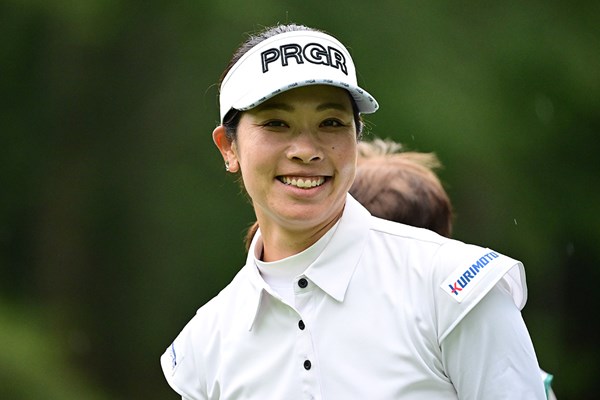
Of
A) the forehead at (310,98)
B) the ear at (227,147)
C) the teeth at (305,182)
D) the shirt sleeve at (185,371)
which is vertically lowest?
the shirt sleeve at (185,371)

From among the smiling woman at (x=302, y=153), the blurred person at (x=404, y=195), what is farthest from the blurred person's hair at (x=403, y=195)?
the smiling woman at (x=302, y=153)

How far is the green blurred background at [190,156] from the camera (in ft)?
22.0

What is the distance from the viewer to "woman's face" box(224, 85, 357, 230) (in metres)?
2.45

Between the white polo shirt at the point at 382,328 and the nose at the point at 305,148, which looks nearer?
the white polo shirt at the point at 382,328

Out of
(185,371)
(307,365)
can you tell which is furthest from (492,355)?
(185,371)

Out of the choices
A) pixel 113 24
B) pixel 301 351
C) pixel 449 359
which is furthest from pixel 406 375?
pixel 113 24

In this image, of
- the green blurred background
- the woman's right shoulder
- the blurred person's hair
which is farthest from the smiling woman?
the green blurred background

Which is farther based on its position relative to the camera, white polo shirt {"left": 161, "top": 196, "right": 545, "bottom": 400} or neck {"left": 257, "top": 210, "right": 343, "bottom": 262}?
neck {"left": 257, "top": 210, "right": 343, "bottom": 262}

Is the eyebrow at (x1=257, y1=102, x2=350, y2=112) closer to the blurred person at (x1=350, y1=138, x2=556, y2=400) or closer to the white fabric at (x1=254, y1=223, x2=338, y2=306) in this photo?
the white fabric at (x1=254, y1=223, x2=338, y2=306)

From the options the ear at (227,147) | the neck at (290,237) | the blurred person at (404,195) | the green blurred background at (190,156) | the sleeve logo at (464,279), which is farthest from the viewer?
the green blurred background at (190,156)

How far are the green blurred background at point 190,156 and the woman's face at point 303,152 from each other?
382 cm

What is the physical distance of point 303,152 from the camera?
2426 millimetres

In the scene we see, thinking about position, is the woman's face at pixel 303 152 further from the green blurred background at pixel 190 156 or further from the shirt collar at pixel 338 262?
the green blurred background at pixel 190 156

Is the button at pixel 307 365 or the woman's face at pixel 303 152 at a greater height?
the woman's face at pixel 303 152
